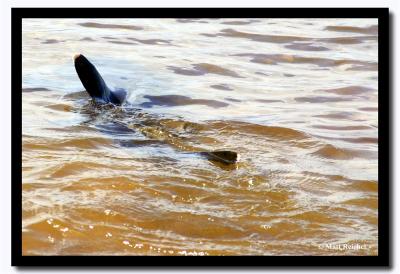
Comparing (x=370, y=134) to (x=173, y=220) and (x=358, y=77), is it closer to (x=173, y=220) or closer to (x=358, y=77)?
(x=358, y=77)

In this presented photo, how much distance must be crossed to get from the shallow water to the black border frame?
10 centimetres

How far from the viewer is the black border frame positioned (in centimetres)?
268

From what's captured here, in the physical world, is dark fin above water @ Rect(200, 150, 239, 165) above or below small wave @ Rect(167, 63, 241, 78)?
below

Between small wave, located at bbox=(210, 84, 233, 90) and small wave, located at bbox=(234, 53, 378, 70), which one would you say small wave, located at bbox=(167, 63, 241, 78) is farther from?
small wave, located at bbox=(234, 53, 378, 70)

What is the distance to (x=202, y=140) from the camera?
4250 millimetres

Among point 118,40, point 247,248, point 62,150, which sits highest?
point 118,40

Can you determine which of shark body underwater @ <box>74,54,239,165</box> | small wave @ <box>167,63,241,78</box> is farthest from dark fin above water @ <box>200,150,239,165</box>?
small wave @ <box>167,63,241,78</box>

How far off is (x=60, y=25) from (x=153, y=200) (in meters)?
1.51

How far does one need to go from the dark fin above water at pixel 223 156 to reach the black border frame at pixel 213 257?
2.79 ft

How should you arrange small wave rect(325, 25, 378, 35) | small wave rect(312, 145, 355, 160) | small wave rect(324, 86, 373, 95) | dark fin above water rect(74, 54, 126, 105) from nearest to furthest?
1. small wave rect(325, 25, 378, 35)
2. small wave rect(312, 145, 355, 160)
3. dark fin above water rect(74, 54, 126, 105)
4. small wave rect(324, 86, 373, 95)

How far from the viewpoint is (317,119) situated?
4664mm

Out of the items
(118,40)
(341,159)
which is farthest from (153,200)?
(118,40)

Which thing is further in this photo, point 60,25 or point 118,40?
point 118,40

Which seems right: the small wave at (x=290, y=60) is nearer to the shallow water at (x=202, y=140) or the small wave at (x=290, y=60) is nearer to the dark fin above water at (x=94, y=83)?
the shallow water at (x=202, y=140)
